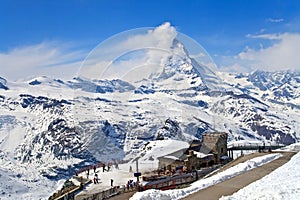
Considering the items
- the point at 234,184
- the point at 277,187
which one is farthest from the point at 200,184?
the point at 277,187

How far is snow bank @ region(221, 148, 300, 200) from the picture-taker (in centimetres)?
2012

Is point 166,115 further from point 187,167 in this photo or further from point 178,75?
point 187,167

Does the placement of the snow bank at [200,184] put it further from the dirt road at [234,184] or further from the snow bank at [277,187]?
the snow bank at [277,187]

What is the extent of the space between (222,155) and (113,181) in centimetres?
1364

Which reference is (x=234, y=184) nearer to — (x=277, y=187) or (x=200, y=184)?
(x=200, y=184)

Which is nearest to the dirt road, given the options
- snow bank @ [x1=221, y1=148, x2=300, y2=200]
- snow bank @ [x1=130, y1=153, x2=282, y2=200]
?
snow bank @ [x1=130, y1=153, x2=282, y2=200]

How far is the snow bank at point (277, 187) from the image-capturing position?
20120 mm

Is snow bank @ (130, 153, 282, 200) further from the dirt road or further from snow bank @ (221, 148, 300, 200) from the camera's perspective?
snow bank @ (221, 148, 300, 200)

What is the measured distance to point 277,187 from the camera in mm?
22359

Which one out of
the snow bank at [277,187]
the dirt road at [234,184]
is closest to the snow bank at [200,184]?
the dirt road at [234,184]

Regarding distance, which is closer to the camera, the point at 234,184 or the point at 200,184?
the point at 200,184

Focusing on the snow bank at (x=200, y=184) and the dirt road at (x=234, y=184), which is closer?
the snow bank at (x=200, y=184)

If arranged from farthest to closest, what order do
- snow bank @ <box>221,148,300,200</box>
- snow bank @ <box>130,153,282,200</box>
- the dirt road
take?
the dirt road → snow bank @ <box>130,153,282,200</box> → snow bank @ <box>221,148,300,200</box>

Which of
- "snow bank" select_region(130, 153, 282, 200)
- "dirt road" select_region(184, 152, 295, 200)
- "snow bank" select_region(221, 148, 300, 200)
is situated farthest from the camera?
"dirt road" select_region(184, 152, 295, 200)
